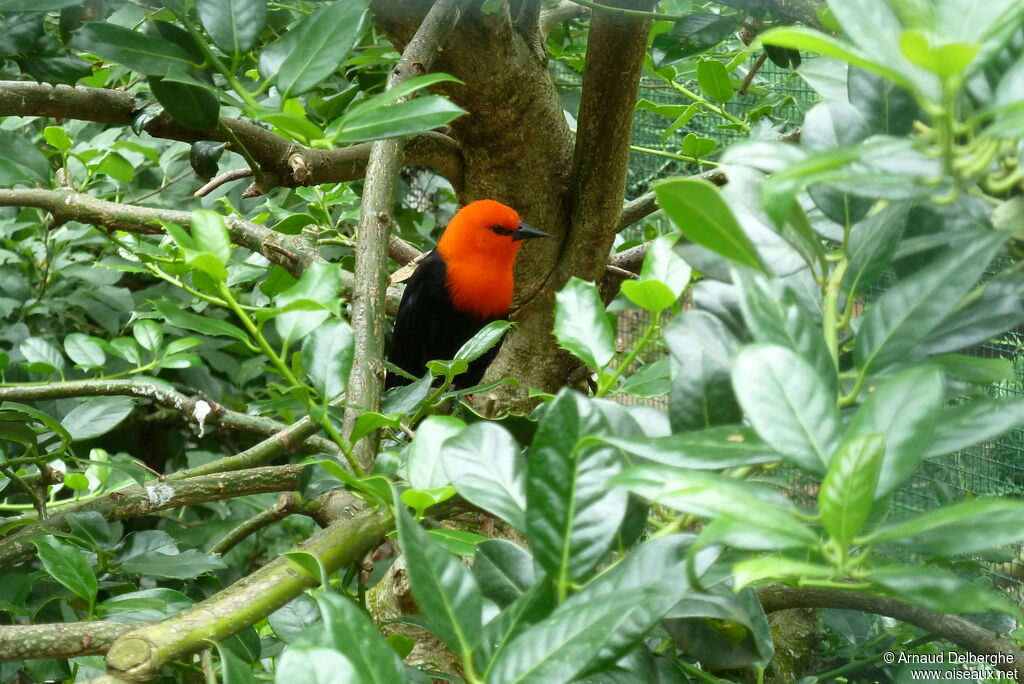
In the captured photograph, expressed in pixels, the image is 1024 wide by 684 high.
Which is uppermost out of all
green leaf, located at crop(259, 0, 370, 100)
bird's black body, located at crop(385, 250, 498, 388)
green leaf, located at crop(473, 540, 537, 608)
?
green leaf, located at crop(259, 0, 370, 100)

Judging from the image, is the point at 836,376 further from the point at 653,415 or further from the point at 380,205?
the point at 380,205

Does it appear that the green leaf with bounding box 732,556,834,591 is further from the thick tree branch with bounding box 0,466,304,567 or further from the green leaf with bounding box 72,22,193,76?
the thick tree branch with bounding box 0,466,304,567

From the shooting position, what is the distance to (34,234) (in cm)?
185

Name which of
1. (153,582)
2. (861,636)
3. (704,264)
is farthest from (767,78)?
(704,264)

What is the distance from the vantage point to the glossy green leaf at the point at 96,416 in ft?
3.10

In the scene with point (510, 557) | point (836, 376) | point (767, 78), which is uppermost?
point (836, 376)

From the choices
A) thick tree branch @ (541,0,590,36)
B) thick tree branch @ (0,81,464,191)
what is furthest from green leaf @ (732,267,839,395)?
thick tree branch @ (541,0,590,36)

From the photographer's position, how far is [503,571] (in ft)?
1.34

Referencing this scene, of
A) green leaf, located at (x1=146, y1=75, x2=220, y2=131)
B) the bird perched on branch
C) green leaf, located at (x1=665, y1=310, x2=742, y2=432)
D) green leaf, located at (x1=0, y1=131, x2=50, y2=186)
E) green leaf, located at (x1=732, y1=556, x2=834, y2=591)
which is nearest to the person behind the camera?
green leaf, located at (x1=732, y1=556, x2=834, y2=591)

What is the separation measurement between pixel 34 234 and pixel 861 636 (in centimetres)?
170

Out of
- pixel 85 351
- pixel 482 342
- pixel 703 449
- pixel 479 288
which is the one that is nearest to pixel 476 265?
pixel 479 288

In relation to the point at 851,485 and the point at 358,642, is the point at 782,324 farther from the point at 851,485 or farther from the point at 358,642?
the point at 358,642

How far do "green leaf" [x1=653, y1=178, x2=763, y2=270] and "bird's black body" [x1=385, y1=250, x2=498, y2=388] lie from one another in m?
1.65

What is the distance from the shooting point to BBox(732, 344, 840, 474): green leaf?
0.91 ft
